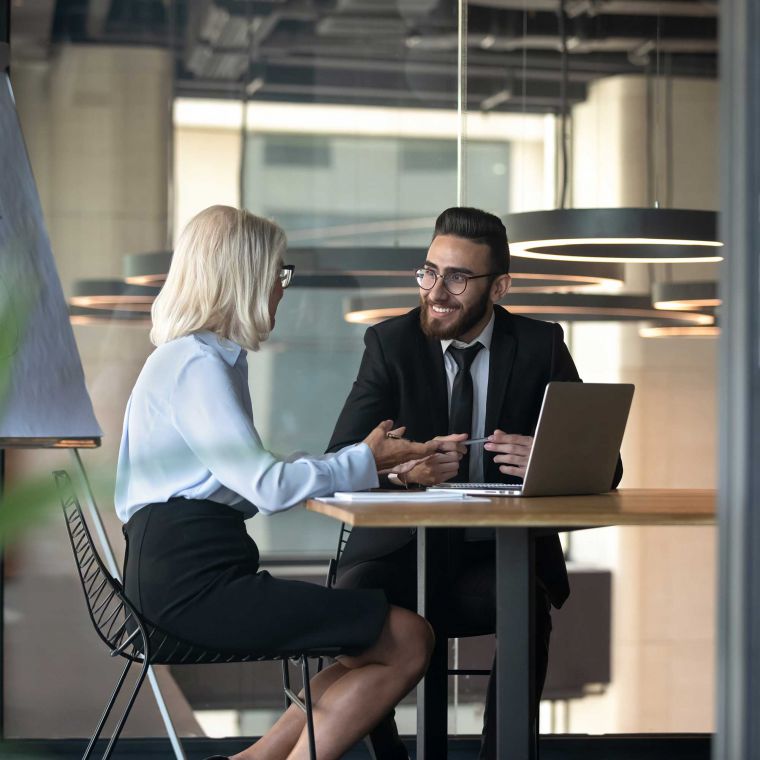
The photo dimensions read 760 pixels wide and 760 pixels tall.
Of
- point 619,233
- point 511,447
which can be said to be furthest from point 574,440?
point 619,233

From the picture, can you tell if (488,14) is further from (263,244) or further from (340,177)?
(263,244)

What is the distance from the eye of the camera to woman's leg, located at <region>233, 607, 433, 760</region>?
265 cm

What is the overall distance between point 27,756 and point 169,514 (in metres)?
2.05

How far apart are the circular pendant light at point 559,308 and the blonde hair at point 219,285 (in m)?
1.49

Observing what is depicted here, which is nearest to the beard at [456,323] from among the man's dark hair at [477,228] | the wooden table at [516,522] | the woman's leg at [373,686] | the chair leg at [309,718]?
the man's dark hair at [477,228]

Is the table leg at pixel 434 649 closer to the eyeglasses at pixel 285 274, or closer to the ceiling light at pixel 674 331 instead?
the eyeglasses at pixel 285 274

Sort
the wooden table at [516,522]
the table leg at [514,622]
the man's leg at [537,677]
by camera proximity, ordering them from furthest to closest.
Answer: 1. the man's leg at [537,677]
2. the table leg at [514,622]
3. the wooden table at [516,522]

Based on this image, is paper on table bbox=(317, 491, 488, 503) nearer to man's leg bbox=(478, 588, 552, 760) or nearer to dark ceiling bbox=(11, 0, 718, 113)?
man's leg bbox=(478, 588, 552, 760)

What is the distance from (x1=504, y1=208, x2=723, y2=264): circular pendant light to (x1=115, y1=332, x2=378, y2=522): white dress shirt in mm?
1760

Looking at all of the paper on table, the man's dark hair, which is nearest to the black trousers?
the paper on table

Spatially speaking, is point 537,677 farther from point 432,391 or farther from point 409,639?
point 432,391

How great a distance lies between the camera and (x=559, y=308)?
4285 millimetres

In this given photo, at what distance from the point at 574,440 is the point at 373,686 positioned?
69 centimetres

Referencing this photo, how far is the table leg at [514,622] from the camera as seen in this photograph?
2.42 metres
